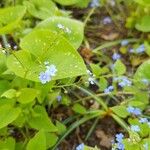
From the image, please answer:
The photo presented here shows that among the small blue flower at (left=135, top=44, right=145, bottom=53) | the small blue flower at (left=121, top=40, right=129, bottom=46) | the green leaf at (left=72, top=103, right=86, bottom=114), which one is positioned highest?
the green leaf at (left=72, top=103, right=86, bottom=114)

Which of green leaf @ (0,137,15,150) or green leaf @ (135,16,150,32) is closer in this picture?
green leaf @ (0,137,15,150)

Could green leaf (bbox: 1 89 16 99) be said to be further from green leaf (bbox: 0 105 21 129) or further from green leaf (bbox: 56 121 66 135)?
green leaf (bbox: 56 121 66 135)

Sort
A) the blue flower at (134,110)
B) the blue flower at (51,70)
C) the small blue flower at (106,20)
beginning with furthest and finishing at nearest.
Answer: the small blue flower at (106,20) → the blue flower at (134,110) → the blue flower at (51,70)

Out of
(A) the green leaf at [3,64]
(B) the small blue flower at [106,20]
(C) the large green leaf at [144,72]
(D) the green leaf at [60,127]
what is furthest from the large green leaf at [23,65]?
(B) the small blue flower at [106,20]

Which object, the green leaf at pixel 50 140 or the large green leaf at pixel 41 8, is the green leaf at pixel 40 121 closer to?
the green leaf at pixel 50 140

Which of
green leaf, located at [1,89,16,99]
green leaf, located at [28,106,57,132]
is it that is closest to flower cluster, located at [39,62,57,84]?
green leaf, located at [1,89,16,99]


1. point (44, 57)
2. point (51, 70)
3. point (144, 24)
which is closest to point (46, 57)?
point (44, 57)
